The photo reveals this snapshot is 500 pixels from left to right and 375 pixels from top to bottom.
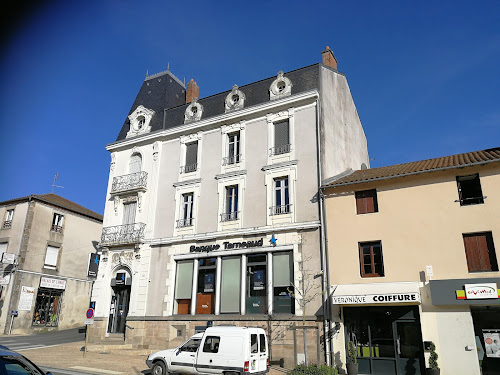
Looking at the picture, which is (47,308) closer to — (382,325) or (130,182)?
(130,182)

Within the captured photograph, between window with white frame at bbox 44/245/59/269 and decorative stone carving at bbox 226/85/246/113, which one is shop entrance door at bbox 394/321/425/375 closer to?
decorative stone carving at bbox 226/85/246/113

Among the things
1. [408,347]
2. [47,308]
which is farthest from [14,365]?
[47,308]

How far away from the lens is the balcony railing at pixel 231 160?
74.5 feet

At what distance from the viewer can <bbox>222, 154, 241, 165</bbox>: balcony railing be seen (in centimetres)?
2270

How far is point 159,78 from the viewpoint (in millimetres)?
29781

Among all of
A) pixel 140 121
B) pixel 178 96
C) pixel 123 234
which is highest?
pixel 178 96

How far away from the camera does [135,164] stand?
2659 cm

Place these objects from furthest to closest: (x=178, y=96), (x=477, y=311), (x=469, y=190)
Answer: (x=178, y=96)
(x=469, y=190)
(x=477, y=311)

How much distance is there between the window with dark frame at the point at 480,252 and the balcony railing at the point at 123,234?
1732cm

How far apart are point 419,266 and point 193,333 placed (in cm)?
1166

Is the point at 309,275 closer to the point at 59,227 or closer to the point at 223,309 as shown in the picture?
the point at 223,309

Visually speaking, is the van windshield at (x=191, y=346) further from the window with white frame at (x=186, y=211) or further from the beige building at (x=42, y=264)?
the beige building at (x=42, y=264)

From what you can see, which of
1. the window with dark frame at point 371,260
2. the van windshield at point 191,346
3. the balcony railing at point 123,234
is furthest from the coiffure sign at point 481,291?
the balcony railing at point 123,234

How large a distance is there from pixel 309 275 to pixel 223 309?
16.6 feet
